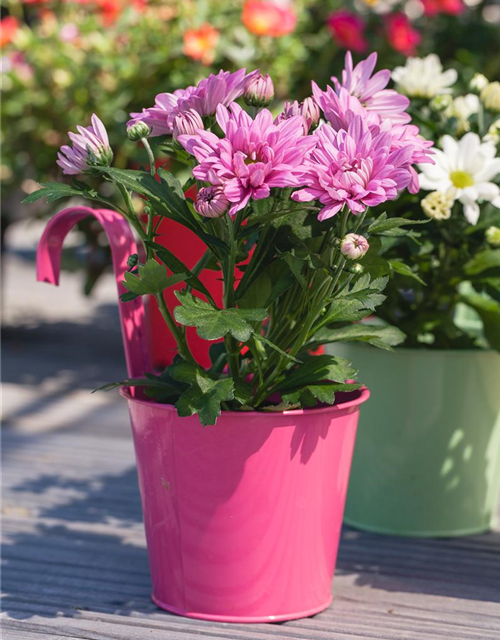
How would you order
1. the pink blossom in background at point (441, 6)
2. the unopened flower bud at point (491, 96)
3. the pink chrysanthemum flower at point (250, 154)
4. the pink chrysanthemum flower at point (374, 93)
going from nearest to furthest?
the pink chrysanthemum flower at point (250, 154), the pink chrysanthemum flower at point (374, 93), the unopened flower bud at point (491, 96), the pink blossom in background at point (441, 6)

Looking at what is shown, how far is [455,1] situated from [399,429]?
240 cm

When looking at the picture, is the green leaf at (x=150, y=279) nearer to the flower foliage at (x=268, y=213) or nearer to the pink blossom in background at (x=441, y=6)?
the flower foliage at (x=268, y=213)

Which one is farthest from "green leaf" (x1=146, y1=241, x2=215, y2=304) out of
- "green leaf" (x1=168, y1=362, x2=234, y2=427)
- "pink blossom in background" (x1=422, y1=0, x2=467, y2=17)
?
"pink blossom in background" (x1=422, y1=0, x2=467, y2=17)

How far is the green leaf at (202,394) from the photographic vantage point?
120 centimetres

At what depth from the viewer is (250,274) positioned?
1.29 metres

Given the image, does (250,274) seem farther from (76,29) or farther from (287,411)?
(76,29)

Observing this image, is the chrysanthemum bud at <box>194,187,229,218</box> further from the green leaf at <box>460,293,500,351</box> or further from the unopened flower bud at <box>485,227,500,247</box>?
the green leaf at <box>460,293,500,351</box>

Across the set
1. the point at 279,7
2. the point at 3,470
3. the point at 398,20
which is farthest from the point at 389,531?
the point at 398,20

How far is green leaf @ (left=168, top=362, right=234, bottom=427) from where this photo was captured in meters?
1.20

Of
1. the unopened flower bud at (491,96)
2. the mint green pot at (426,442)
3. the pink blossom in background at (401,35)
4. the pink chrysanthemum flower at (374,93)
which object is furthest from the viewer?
the pink blossom in background at (401,35)

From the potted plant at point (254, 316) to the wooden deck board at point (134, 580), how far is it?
0.06m

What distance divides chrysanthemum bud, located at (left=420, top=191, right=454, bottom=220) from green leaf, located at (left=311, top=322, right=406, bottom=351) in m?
0.21

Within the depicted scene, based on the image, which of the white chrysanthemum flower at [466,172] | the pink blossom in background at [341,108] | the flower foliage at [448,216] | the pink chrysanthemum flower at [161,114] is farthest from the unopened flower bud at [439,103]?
the pink chrysanthemum flower at [161,114]

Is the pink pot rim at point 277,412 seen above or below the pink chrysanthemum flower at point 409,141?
below
